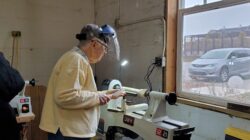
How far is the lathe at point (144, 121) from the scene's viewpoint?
5.64 ft

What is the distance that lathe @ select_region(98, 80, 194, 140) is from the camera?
1719mm

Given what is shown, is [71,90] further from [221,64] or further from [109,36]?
[221,64]

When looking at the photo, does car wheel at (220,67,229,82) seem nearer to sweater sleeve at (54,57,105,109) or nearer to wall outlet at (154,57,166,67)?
wall outlet at (154,57,166,67)

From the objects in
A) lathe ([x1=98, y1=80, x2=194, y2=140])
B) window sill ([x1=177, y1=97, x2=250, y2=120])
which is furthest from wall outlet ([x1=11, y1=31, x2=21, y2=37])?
window sill ([x1=177, y1=97, x2=250, y2=120])

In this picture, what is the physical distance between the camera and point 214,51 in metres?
2.28

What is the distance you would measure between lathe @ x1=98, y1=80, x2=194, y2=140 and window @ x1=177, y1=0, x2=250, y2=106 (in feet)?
2.01

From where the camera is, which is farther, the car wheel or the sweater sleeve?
the car wheel

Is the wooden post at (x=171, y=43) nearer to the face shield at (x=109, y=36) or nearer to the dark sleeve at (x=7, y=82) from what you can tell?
the face shield at (x=109, y=36)

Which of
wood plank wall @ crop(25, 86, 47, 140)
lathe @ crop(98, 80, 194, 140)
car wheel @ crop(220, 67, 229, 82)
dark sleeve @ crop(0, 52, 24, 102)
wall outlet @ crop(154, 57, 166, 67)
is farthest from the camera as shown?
wood plank wall @ crop(25, 86, 47, 140)

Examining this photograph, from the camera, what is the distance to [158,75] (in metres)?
2.72

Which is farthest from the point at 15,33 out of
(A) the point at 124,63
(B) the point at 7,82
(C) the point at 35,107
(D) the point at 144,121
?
(D) the point at 144,121

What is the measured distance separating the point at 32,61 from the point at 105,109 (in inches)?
68.3

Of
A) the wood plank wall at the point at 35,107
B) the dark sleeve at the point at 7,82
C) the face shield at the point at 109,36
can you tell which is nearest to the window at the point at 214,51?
the face shield at the point at 109,36

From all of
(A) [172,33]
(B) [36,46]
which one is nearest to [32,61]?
(B) [36,46]
